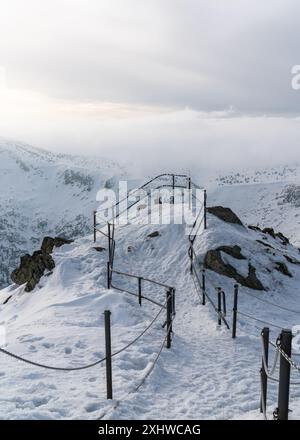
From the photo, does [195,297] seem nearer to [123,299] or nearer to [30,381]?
[123,299]

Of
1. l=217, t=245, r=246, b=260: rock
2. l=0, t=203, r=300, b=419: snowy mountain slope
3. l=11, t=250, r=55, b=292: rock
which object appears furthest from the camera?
l=11, t=250, r=55, b=292: rock

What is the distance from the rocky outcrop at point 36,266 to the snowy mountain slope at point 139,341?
0.57 meters

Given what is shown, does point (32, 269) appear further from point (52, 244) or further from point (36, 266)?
point (52, 244)

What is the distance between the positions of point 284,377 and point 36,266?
18199mm

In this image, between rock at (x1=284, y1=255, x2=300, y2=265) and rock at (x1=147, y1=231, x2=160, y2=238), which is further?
rock at (x1=284, y1=255, x2=300, y2=265)

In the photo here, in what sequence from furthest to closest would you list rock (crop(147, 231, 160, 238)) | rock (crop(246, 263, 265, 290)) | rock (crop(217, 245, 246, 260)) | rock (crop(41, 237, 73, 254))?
rock (crop(41, 237, 73, 254)), rock (crop(147, 231, 160, 238)), rock (crop(217, 245, 246, 260)), rock (crop(246, 263, 265, 290))

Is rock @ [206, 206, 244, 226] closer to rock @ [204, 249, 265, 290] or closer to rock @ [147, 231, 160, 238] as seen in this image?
rock @ [147, 231, 160, 238]

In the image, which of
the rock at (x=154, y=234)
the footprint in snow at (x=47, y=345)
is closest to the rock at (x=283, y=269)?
the rock at (x=154, y=234)

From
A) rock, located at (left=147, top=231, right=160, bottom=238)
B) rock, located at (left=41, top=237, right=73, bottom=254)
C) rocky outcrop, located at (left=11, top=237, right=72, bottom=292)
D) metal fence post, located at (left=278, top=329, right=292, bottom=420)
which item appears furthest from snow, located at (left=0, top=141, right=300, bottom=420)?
metal fence post, located at (left=278, top=329, right=292, bottom=420)

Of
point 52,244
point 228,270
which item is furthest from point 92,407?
point 52,244

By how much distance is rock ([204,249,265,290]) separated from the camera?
1920cm

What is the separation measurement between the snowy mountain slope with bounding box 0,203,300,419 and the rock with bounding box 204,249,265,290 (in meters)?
0.42

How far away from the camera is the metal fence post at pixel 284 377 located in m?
5.70

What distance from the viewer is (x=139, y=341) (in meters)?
11.8
